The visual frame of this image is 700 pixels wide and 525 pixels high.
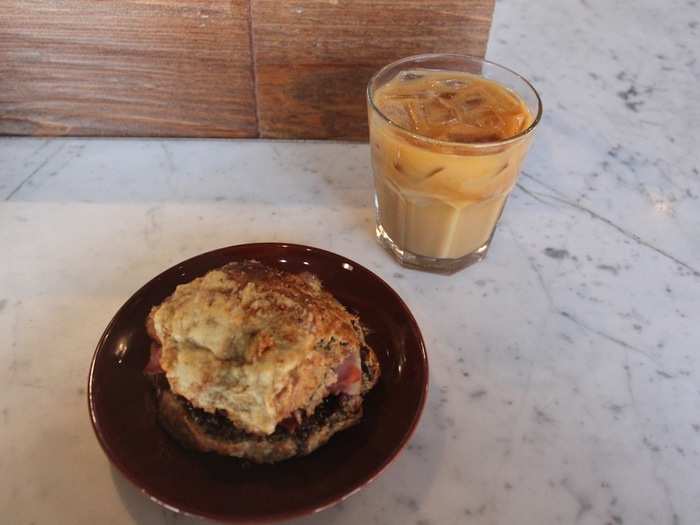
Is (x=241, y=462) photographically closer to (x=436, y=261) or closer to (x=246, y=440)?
(x=246, y=440)

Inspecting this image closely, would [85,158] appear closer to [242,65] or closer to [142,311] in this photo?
[242,65]

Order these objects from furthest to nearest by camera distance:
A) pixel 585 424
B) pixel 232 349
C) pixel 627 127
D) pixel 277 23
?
pixel 627 127, pixel 277 23, pixel 585 424, pixel 232 349

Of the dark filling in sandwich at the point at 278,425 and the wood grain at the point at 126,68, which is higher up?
the wood grain at the point at 126,68

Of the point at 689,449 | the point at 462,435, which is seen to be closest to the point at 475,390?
the point at 462,435

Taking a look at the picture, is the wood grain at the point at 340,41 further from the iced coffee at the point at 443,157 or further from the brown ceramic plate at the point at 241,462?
the brown ceramic plate at the point at 241,462

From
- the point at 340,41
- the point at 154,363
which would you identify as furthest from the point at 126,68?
the point at 154,363

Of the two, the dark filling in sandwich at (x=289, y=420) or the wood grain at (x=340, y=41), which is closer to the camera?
the dark filling in sandwich at (x=289, y=420)

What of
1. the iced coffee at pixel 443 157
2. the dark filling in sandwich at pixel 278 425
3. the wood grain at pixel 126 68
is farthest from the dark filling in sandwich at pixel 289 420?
the wood grain at pixel 126 68
